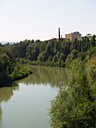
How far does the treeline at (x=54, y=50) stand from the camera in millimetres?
41478

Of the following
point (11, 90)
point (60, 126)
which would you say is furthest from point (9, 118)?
point (11, 90)

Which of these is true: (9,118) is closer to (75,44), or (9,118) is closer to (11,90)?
(11,90)

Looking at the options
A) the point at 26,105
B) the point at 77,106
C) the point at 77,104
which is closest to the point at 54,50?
the point at 26,105

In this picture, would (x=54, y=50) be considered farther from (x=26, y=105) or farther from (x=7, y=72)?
(x=26, y=105)

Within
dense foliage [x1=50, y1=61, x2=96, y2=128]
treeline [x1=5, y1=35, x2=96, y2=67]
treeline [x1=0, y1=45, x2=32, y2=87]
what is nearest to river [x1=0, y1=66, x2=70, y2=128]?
treeline [x1=0, y1=45, x2=32, y2=87]

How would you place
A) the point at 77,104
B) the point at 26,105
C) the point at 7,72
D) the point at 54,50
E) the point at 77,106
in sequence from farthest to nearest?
1. the point at 54,50
2. the point at 7,72
3. the point at 26,105
4. the point at 77,104
5. the point at 77,106

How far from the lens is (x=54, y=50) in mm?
45875

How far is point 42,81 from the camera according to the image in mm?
27859

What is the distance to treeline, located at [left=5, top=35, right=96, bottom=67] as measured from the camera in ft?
136

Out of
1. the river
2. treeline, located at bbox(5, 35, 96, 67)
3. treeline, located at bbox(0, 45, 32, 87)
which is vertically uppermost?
treeline, located at bbox(5, 35, 96, 67)

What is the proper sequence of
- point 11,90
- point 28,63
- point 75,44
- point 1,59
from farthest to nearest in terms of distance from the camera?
point 28,63, point 75,44, point 1,59, point 11,90

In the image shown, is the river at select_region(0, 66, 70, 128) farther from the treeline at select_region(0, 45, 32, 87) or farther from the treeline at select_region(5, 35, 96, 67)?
the treeline at select_region(5, 35, 96, 67)

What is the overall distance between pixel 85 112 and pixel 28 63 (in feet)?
130

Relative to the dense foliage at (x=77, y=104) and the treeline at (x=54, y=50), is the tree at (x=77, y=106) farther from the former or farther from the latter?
the treeline at (x=54, y=50)
